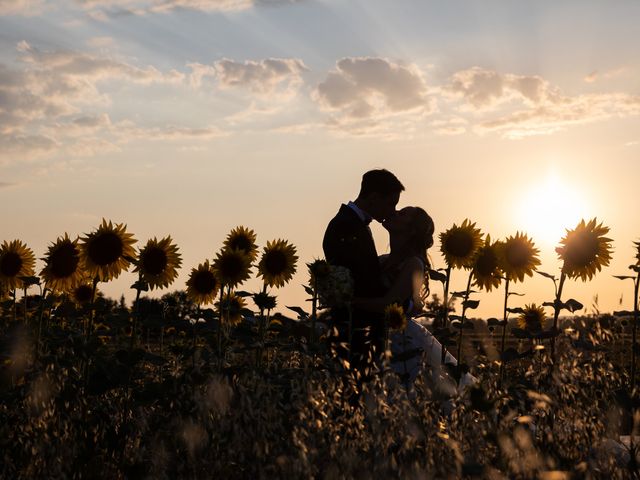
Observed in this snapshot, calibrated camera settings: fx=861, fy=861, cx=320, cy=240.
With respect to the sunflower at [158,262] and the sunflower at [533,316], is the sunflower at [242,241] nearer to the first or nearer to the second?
the sunflower at [158,262]

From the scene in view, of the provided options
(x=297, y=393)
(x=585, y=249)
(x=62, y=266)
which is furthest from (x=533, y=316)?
(x=297, y=393)

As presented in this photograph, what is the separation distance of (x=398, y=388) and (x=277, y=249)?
3.91 meters

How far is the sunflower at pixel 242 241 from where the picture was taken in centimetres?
752

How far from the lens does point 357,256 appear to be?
6.42 m

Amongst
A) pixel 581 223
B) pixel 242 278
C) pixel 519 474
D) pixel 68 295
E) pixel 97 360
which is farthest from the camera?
pixel 68 295

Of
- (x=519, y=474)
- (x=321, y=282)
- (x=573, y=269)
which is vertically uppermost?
(x=573, y=269)

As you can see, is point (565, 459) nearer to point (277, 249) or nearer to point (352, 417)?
point (352, 417)

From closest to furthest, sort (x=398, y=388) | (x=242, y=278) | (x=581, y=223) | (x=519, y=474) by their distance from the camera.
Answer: (x=519, y=474)
(x=398, y=388)
(x=581, y=223)
(x=242, y=278)

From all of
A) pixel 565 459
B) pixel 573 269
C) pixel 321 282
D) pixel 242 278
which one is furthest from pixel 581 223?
pixel 565 459

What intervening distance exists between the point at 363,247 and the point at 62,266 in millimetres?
2432

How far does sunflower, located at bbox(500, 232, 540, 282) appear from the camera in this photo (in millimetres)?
6617

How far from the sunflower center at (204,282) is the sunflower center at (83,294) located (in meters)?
2.46

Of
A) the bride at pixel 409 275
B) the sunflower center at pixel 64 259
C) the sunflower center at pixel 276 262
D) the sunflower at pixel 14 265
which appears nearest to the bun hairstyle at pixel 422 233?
the bride at pixel 409 275

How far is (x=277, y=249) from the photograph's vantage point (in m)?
7.34
